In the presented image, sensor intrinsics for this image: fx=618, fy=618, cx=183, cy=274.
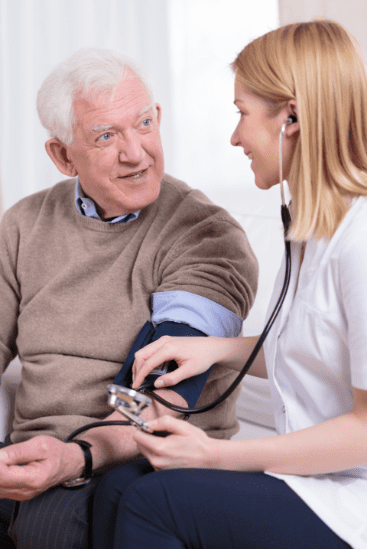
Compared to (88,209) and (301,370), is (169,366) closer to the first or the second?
(301,370)

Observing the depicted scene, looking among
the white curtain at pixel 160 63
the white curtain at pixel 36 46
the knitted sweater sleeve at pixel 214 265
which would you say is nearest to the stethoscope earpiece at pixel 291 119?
the knitted sweater sleeve at pixel 214 265

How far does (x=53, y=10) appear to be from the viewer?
2.97m

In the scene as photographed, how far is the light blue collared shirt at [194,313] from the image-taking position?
4.31 feet

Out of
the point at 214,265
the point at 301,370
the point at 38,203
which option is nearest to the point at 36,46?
the point at 38,203

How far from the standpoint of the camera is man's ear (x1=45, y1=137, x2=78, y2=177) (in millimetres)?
1516

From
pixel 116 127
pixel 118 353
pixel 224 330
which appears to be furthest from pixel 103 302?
pixel 116 127

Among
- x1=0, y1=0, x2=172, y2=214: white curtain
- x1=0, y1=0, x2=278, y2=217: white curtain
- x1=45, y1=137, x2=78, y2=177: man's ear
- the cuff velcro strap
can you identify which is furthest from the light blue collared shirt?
x1=0, y1=0, x2=172, y2=214: white curtain

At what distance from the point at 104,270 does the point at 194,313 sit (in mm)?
287

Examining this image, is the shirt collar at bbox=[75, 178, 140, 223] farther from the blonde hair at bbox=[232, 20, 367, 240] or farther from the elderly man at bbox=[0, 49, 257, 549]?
the blonde hair at bbox=[232, 20, 367, 240]

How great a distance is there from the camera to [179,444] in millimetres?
977

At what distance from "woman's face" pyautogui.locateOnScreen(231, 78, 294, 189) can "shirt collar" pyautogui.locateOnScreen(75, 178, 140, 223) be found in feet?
1.57

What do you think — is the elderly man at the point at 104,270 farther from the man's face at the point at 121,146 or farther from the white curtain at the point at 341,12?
the white curtain at the point at 341,12

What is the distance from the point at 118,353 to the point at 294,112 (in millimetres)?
686

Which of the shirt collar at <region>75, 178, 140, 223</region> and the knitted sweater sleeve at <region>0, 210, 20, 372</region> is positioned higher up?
the shirt collar at <region>75, 178, 140, 223</region>
